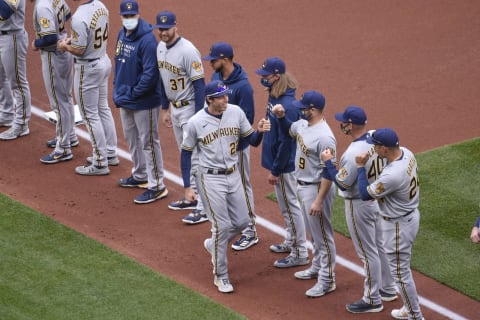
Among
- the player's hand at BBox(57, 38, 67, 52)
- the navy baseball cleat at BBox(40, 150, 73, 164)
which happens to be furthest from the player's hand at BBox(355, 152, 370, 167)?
the navy baseball cleat at BBox(40, 150, 73, 164)

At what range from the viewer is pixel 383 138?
803cm

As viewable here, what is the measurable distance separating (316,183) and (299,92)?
13.6 ft

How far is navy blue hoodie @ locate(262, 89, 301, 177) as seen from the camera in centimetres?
898

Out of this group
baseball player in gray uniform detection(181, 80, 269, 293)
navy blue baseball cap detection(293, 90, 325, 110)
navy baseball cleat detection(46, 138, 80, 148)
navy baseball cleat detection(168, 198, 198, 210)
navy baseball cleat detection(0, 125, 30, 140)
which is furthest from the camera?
navy baseball cleat detection(0, 125, 30, 140)

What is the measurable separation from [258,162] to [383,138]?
347 centimetres

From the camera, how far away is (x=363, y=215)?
337 inches

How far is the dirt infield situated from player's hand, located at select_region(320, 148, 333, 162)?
4.38 ft

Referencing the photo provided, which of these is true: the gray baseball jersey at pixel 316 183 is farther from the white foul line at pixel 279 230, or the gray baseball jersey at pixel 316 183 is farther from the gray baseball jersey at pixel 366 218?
A: the white foul line at pixel 279 230

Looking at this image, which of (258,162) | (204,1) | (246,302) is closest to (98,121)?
(258,162)

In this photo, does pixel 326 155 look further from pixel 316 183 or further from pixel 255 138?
pixel 255 138

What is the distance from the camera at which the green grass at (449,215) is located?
9266 mm

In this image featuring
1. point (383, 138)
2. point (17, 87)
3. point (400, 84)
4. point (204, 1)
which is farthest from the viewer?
point (204, 1)

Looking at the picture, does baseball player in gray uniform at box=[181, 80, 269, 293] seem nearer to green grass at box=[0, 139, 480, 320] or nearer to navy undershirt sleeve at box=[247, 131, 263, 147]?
navy undershirt sleeve at box=[247, 131, 263, 147]

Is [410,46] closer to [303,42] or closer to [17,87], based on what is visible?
[303,42]
